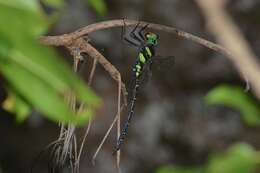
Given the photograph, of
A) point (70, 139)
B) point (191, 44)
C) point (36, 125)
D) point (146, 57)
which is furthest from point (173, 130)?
point (70, 139)

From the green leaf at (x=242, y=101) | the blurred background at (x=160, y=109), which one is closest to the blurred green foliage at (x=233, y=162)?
the green leaf at (x=242, y=101)

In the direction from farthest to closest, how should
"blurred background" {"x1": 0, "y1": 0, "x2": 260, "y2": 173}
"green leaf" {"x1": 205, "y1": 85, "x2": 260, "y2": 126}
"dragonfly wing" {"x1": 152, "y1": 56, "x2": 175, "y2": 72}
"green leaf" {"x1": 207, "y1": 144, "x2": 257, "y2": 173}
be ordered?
"blurred background" {"x1": 0, "y1": 0, "x2": 260, "y2": 173}, "dragonfly wing" {"x1": 152, "y1": 56, "x2": 175, "y2": 72}, "green leaf" {"x1": 205, "y1": 85, "x2": 260, "y2": 126}, "green leaf" {"x1": 207, "y1": 144, "x2": 257, "y2": 173}

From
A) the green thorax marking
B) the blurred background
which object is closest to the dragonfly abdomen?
the green thorax marking

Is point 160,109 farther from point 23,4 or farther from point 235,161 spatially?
point 23,4

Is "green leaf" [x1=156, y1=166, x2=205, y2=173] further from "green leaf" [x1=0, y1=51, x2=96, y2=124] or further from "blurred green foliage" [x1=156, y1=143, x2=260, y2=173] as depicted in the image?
"green leaf" [x1=0, y1=51, x2=96, y2=124]

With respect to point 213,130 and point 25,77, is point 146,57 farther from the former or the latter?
point 213,130

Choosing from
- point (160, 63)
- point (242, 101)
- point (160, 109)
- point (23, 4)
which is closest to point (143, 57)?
point (160, 63)
